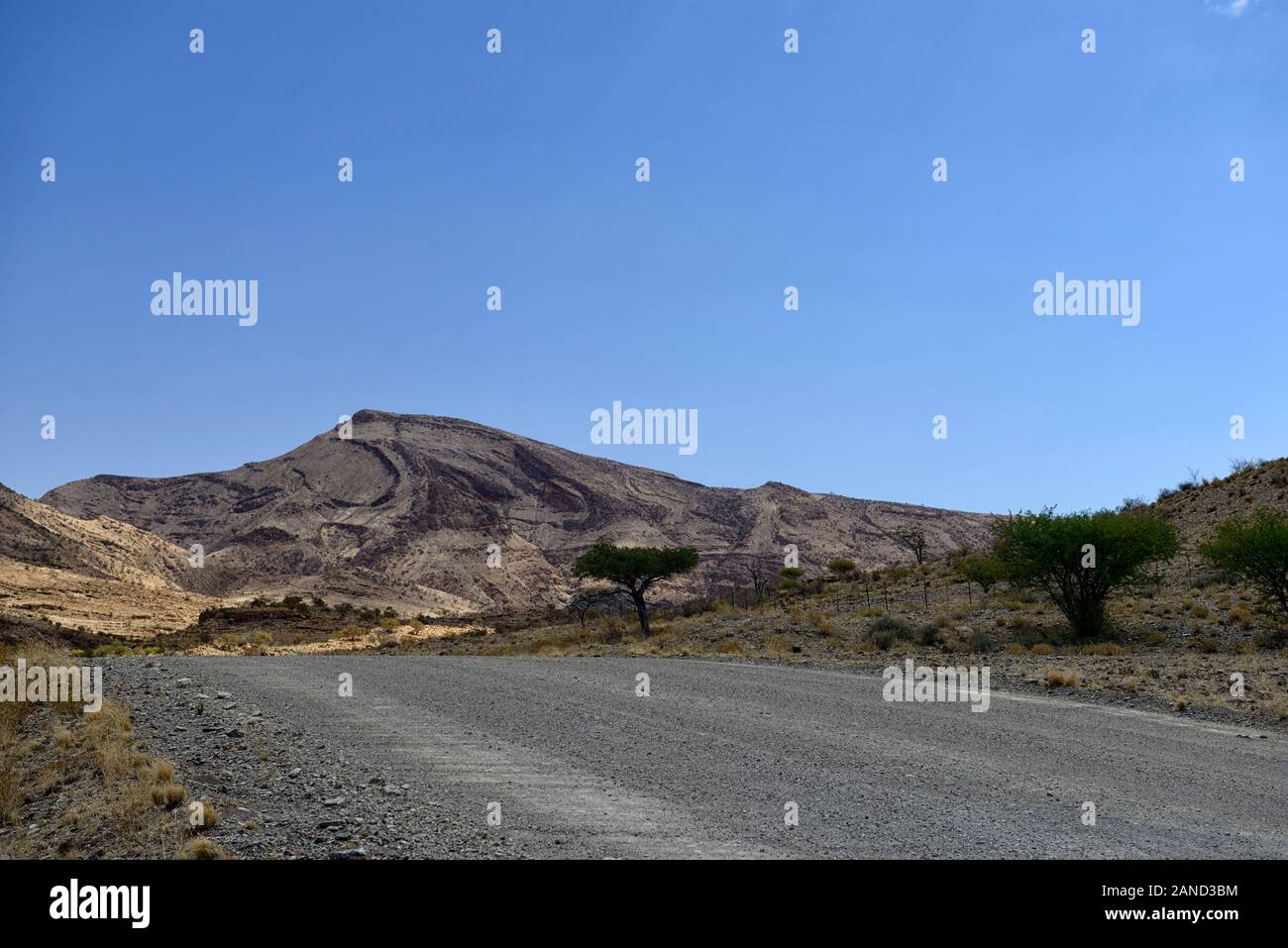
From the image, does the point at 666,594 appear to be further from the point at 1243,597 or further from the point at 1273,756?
the point at 1273,756

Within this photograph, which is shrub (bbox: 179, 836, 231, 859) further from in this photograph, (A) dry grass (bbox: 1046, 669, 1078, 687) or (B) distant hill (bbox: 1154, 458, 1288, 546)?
(B) distant hill (bbox: 1154, 458, 1288, 546)

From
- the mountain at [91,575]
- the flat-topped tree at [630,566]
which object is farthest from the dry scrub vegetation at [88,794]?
the mountain at [91,575]

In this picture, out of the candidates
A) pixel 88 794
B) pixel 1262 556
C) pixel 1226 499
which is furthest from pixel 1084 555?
pixel 88 794

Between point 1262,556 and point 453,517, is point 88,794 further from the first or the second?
point 453,517

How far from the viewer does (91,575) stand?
234 ft

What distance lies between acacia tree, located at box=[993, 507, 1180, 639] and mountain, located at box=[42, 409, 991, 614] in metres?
61.7

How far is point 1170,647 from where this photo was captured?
27.3 m

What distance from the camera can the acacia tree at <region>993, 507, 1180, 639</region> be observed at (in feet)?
105

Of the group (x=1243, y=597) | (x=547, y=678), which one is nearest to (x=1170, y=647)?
(x=1243, y=597)

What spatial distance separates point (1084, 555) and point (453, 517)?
8887cm

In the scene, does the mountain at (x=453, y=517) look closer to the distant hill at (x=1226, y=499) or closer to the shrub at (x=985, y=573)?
the shrub at (x=985, y=573)

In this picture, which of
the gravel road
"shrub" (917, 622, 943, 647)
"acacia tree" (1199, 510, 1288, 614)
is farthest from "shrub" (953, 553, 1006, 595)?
the gravel road
